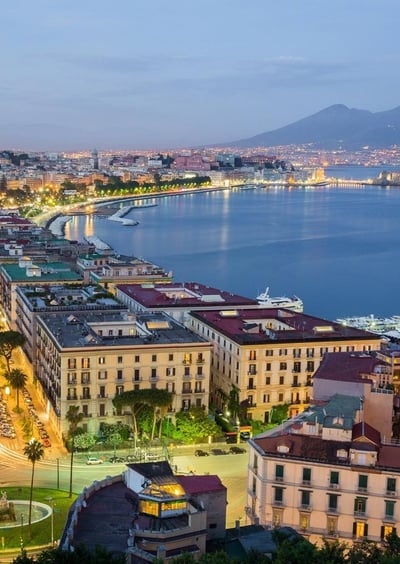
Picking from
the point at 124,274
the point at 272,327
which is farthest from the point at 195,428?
the point at 124,274

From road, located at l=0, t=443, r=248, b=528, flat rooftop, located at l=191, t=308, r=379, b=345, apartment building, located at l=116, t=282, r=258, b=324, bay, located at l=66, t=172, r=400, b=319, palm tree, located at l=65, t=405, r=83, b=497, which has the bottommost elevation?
bay, located at l=66, t=172, r=400, b=319

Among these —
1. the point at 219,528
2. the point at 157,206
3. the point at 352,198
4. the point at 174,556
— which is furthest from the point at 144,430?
the point at 352,198

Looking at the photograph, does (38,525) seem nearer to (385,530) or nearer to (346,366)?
(385,530)

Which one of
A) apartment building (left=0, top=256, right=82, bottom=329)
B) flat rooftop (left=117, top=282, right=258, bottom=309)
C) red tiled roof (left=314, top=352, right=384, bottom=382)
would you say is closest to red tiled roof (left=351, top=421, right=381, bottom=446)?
red tiled roof (left=314, top=352, right=384, bottom=382)

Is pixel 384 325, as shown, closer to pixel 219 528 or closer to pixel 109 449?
pixel 109 449

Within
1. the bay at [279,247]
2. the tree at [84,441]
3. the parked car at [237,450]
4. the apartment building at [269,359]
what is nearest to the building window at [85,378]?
the tree at [84,441]

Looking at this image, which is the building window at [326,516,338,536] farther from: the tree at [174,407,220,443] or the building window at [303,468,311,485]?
the tree at [174,407,220,443]

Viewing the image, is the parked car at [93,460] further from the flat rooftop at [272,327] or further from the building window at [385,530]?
the building window at [385,530]
